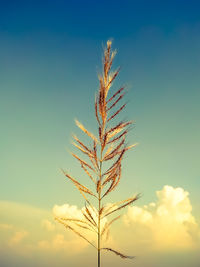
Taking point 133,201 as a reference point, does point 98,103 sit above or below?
above

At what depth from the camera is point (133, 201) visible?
4.66 metres

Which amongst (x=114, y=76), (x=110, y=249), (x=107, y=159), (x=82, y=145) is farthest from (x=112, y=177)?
(x=114, y=76)

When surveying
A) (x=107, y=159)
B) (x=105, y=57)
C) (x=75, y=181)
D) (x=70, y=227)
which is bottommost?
(x=70, y=227)

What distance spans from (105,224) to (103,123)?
168cm

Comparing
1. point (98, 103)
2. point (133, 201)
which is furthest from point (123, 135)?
point (133, 201)

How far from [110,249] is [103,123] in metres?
2.04

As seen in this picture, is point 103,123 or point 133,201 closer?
point 133,201

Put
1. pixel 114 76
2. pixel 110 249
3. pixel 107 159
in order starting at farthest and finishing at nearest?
1. pixel 114 76
2. pixel 107 159
3. pixel 110 249

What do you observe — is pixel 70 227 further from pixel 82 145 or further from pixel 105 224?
pixel 82 145

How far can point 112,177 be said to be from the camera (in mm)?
4605

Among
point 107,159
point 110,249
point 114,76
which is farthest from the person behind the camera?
point 114,76

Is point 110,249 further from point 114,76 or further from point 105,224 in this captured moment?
point 114,76

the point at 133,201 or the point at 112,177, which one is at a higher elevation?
the point at 112,177

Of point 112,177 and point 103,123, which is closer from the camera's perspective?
point 112,177
